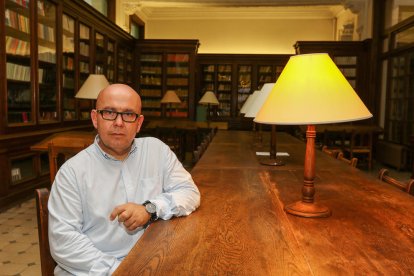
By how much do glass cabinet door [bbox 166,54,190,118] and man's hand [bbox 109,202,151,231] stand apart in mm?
8966

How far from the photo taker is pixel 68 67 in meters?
6.23

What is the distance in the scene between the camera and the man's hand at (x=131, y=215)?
138 centimetres

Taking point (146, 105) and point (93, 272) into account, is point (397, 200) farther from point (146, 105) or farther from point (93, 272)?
point (146, 105)

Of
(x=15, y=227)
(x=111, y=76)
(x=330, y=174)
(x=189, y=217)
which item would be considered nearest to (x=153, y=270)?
(x=189, y=217)

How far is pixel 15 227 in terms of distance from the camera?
3.86 metres

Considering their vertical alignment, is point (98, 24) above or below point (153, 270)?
above

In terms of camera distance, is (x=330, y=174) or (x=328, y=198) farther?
(x=330, y=174)

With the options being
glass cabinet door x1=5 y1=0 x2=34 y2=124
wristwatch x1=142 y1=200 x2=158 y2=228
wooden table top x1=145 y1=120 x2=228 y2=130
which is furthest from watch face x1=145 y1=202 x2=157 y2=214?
wooden table top x1=145 y1=120 x2=228 y2=130

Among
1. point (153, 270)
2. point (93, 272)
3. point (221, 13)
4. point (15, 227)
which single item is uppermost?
point (221, 13)

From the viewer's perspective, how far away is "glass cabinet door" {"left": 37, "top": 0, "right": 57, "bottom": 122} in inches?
209

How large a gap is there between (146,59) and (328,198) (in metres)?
9.07

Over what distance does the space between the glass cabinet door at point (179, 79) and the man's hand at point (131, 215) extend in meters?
8.97

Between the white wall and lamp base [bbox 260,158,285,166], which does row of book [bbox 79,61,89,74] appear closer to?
lamp base [bbox 260,158,285,166]

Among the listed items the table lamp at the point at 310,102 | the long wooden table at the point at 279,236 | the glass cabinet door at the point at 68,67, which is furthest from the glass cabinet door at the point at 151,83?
the table lamp at the point at 310,102
